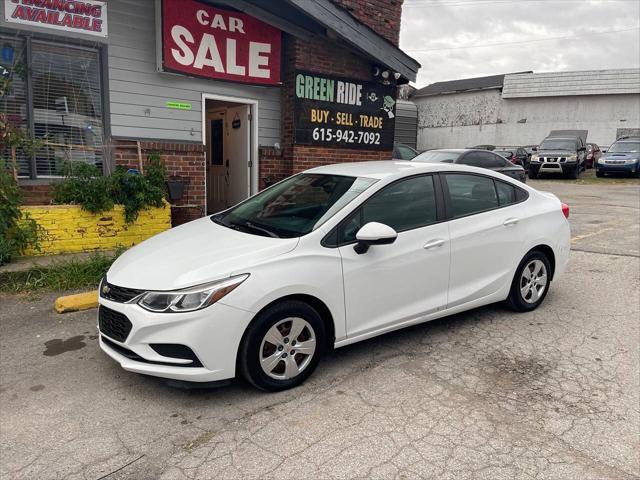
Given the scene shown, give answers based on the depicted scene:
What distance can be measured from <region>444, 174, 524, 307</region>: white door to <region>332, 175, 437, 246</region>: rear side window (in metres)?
0.24

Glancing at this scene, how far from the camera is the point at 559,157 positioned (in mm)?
22219

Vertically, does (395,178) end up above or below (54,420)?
above

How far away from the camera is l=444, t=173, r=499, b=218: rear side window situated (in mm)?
4488

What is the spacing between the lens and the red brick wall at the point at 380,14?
9219 millimetres

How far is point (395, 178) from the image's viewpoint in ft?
13.7

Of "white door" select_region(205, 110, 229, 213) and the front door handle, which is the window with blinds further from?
the front door handle

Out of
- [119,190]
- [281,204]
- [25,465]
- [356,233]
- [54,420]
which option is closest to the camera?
[25,465]

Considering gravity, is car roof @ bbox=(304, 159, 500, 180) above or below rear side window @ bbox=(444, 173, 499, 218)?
above

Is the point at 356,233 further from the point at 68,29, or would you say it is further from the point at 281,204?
the point at 68,29

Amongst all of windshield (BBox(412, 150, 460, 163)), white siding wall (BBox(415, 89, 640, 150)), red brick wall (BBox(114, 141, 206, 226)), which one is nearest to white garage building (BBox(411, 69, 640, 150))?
white siding wall (BBox(415, 89, 640, 150))

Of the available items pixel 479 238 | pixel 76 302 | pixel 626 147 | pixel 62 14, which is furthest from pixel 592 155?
pixel 76 302

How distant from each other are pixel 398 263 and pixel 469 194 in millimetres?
1234

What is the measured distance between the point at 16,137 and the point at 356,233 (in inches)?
196

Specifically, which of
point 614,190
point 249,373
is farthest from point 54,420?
point 614,190
